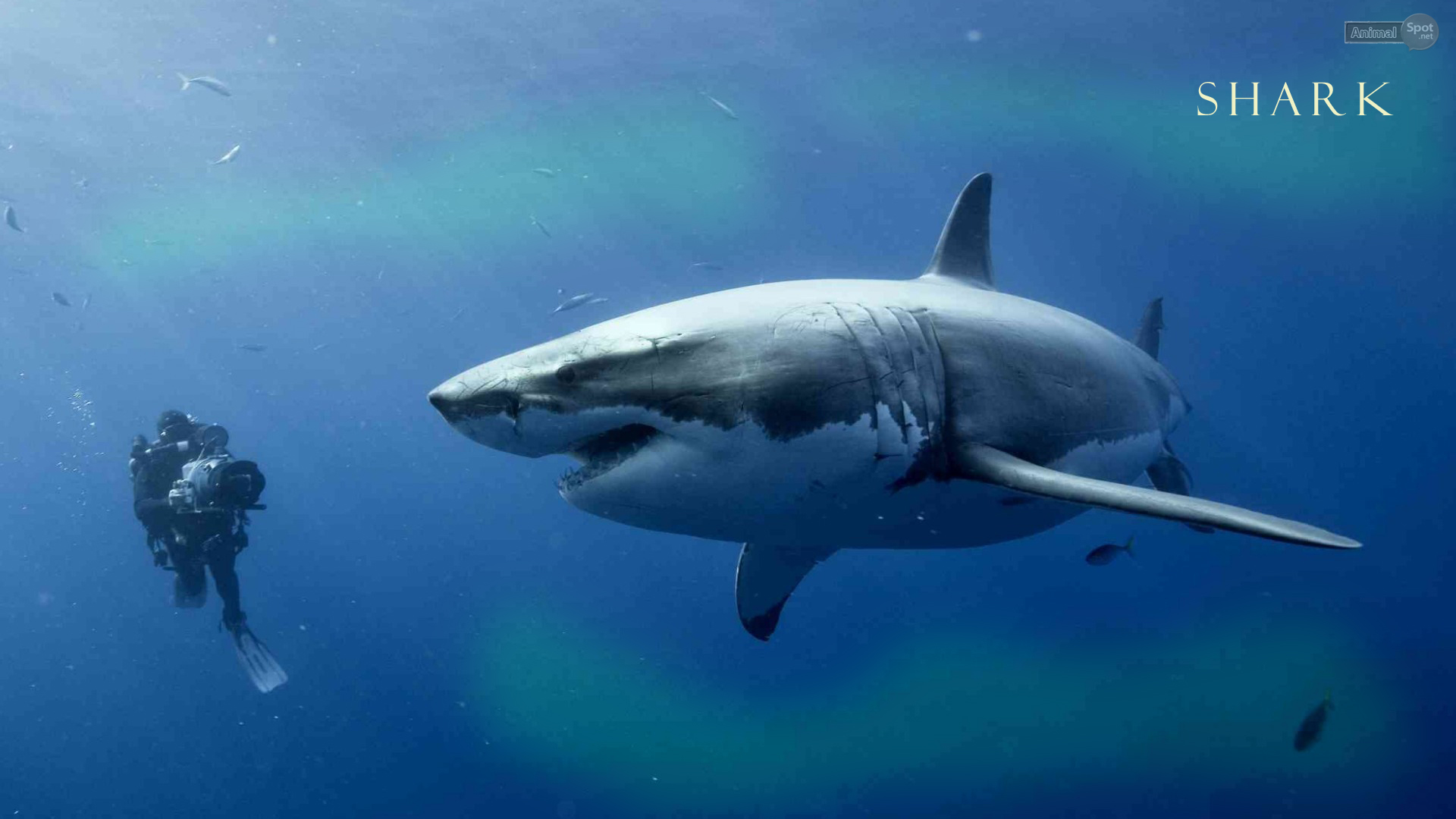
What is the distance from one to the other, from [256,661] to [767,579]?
29.7ft

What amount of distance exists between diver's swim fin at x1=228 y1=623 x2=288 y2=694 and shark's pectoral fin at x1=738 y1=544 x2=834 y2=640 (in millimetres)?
8115

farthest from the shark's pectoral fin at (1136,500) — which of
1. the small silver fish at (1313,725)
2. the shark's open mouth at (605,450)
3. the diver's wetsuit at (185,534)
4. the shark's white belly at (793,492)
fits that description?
the diver's wetsuit at (185,534)

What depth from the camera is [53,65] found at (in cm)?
2161

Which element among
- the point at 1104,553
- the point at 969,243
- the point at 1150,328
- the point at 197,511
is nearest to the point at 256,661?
the point at 197,511

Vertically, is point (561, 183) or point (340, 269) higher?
point (561, 183)

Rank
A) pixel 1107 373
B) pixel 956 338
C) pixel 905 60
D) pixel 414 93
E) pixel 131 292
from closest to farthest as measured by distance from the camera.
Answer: pixel 956 338, pixel 1107 373, pixel 414 93, pixel 905 60, pixel 131 292

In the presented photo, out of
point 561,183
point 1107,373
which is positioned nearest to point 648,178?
point 561,183

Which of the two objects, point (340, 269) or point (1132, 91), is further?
point (340, 269)

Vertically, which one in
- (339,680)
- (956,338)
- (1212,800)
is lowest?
(339,680)

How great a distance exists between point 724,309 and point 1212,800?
15039 millimetres

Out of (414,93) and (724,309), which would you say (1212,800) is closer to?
(724,309)

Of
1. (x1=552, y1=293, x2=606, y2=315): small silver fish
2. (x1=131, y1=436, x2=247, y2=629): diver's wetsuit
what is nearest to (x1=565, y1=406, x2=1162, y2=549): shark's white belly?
(x1=131, y1=436, x2=247, y2=629): diver's wetsuit

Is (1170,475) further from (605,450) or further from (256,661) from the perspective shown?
(256,661)

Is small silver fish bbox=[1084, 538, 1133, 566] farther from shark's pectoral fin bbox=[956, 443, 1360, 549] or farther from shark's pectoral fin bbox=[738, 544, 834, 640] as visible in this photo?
shark's pectoral fin bbox=[956, 443, 1360, 549]
